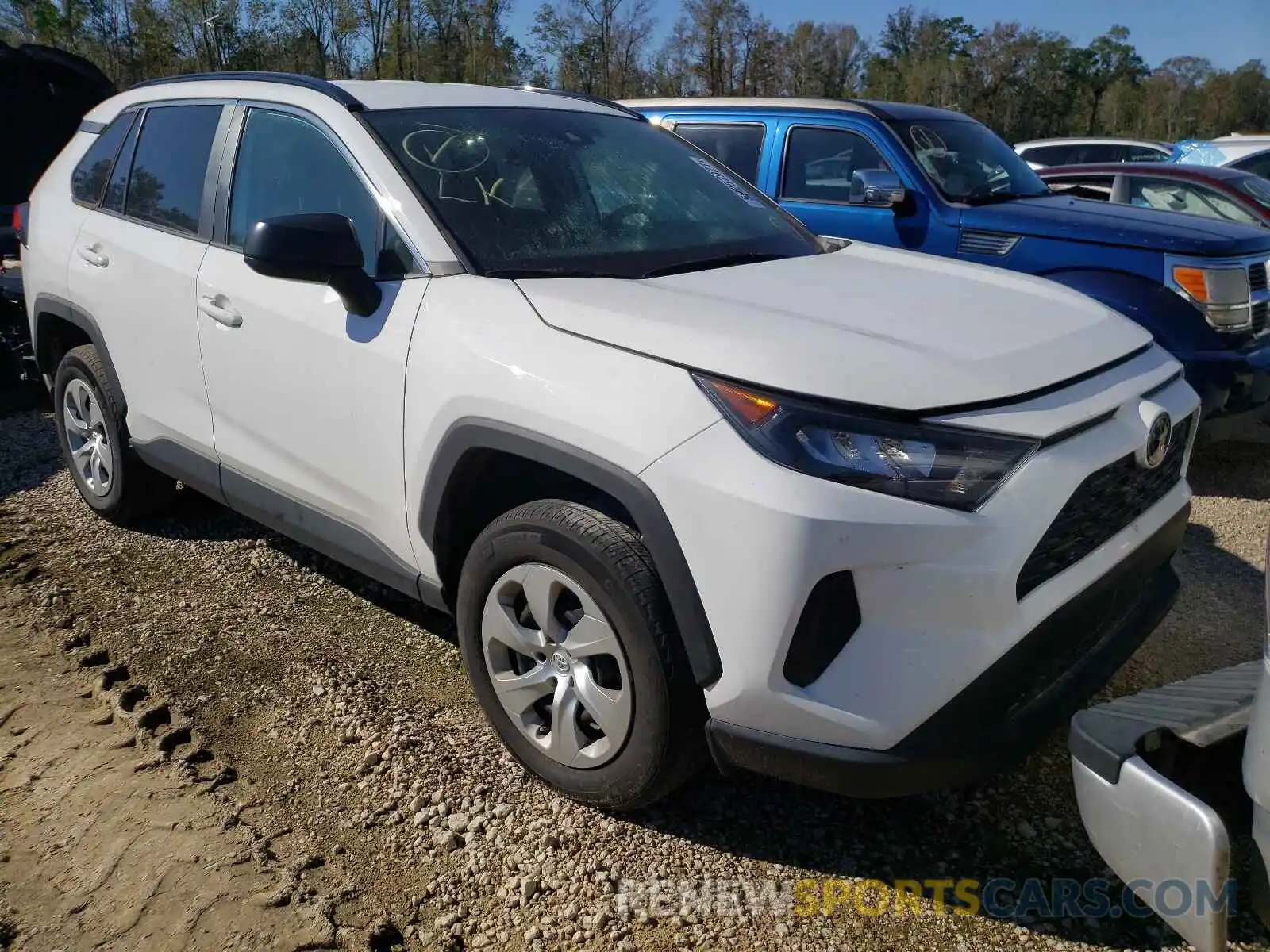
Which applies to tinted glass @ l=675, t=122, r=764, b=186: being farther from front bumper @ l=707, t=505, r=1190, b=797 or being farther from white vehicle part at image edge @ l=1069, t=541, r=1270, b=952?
white vehicle part at image edge @ l=1069, t=541, r=1270, b=952

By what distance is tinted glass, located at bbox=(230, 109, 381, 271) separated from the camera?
2910 millimetres

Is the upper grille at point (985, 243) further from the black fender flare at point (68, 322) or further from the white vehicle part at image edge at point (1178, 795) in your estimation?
the black fender flare at point (68, 322)

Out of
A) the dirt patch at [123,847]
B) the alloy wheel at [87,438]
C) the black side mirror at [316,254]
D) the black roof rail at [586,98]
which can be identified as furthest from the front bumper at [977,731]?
the alloy wheel at [87,438]

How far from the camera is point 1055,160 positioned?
15.4 meters

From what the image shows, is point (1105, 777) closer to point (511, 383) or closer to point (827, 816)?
point (827, 816)

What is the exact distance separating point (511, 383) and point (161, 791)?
1452 millimetres

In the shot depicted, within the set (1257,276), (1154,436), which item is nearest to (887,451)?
(1154,436)

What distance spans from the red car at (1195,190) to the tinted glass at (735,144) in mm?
3376

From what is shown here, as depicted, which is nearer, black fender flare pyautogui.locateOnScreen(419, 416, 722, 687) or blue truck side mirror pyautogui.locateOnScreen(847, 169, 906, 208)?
black fender flare pyautogui.locateOnScreen(419, 416, 722, 687)

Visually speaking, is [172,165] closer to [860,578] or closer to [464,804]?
[464,804]

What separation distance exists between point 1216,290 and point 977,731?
373 cm

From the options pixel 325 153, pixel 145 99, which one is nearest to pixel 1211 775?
pixel 325 153

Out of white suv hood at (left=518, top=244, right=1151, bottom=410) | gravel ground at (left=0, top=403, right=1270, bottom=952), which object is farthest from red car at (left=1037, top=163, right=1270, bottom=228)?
white suv hood at (left=518, top=244, right=1151, bottom=410)

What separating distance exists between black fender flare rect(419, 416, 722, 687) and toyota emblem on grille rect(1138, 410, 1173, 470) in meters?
1.08
